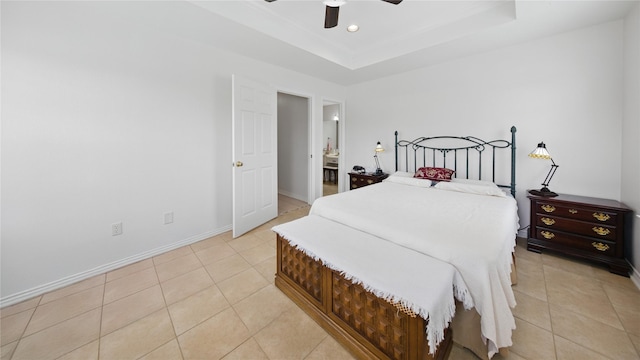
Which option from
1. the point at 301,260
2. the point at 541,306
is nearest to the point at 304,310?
the point at 301,260

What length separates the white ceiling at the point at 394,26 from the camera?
2.25m

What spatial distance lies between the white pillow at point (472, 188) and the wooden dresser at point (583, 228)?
365 millimetres

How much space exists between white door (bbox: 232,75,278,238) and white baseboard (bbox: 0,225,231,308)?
58 centimetres

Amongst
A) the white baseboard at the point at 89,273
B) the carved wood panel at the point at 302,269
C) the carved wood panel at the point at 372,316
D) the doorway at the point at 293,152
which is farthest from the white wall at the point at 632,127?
the white baseboard at the point at 89,273

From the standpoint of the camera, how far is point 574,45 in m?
2.55

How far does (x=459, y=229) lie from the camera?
5.22ft

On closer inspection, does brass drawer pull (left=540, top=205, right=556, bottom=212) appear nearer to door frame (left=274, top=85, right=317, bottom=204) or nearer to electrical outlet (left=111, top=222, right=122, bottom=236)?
door frame (left=274, top=85, right=317, bottom=204)

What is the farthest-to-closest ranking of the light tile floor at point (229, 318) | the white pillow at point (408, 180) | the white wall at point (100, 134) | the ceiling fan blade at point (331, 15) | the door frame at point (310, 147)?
the door frame at point (310, 147), the white pillow at point (408, 180), the ceiling fan blade at point (331, 15), the white wall at point (100, 134), the light tile floor at point (229, 318)

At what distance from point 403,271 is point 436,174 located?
2.38 meters

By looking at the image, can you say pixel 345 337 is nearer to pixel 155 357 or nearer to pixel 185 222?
pixel 155 357

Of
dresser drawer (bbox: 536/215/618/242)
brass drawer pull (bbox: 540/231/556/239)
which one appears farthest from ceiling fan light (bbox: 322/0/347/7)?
brass drawer pull (bbox: 540/231/556/239)

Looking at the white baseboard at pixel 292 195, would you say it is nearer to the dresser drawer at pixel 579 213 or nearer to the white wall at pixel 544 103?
the white wall at pixel 544 103

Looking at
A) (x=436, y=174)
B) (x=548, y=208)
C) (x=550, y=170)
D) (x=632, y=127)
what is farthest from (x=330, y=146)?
(x=632, y=127)

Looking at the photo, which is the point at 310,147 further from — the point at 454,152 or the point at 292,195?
the point at 454,152
